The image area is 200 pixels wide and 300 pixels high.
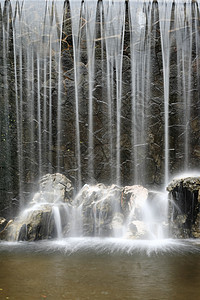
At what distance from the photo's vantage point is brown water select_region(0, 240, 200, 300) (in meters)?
3.01

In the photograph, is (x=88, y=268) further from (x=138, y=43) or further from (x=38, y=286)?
(x=138, y=43)

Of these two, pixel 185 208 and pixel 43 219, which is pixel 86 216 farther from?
pixel 185 208

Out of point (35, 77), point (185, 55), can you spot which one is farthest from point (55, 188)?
point (185, 55)

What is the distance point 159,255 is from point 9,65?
24.3 feet

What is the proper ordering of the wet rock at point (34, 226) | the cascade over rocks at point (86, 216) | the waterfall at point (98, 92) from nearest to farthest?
1. the wet rock at point (34, 226)
2. the cascade over rocks at point (86, 216)
3. the waterfall at point (98, 92)

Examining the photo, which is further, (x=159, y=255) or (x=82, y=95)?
(x=82, y=95)

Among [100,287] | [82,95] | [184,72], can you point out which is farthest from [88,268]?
[184,72]

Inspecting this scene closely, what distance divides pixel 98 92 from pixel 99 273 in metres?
6.56

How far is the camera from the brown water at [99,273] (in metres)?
3.01

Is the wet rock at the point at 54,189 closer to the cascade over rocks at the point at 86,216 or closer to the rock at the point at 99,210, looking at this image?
the cascade over rocks at the point at 86,216

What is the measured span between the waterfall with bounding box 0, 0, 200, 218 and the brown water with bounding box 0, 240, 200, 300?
3.94 metres

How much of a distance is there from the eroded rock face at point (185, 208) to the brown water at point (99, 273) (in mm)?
1174

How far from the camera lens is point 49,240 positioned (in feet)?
21.1

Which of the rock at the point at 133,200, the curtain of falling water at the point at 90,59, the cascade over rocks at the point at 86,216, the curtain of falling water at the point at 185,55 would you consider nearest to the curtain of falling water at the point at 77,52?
the curtain of falling water at the point at 90,59
